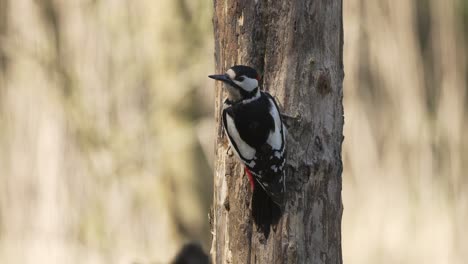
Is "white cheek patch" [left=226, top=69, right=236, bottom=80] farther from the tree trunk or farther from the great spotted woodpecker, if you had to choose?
the tree trunk

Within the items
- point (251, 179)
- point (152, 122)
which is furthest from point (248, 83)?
point (152, 122)

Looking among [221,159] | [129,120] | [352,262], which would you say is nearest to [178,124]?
[129,120]

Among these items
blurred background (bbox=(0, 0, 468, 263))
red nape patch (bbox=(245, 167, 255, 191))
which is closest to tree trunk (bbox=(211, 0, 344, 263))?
red nape patch (bbox=(245, 167, 255, 191))

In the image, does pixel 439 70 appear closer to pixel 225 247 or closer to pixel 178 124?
pixel 178 124

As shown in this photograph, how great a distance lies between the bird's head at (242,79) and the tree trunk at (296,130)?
95 mm

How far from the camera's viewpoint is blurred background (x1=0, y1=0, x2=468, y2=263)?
287 inches

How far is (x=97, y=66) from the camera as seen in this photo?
24.8 feet

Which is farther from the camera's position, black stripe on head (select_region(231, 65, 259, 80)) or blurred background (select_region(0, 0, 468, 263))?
blurred background (select_region(0, 0, 468, 263))

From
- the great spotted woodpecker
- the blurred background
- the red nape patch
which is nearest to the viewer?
the great spotted woodpecker

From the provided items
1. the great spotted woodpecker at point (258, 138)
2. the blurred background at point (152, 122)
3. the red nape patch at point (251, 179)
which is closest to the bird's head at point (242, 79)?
the great spotted woodpecker at point (258, 138)

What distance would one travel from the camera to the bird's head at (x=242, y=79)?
3438 mm

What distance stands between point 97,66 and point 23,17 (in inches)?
31.4

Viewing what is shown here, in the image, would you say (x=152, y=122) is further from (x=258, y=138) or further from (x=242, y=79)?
(x=242, y=79)

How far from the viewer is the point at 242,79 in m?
3.44
